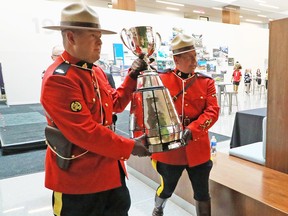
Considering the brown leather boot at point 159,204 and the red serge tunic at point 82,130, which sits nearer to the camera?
the red serge tunic at point 82,130

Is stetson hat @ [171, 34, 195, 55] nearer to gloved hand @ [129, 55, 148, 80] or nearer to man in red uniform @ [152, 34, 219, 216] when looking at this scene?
man in red uniform @ [152, 34, 219, 216]

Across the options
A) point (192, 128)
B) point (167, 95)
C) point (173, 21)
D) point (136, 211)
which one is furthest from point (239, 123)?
point (173, 21)

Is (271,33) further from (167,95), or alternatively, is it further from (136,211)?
(136,211)

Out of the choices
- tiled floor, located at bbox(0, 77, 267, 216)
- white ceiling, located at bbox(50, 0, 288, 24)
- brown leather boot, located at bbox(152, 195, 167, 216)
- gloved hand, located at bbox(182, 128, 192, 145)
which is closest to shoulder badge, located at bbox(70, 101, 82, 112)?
gloved hand, located at bbox(182, 128, 192, 145)

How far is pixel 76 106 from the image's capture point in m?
0.96

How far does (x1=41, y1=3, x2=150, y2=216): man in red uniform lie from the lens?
3.14 feet

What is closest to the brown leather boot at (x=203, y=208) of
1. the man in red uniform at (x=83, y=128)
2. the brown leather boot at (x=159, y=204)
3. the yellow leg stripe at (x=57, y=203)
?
the brown leather boot at (x=159, y=204)

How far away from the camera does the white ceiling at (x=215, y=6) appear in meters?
12.3

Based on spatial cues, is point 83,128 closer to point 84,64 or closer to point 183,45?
point 84,64

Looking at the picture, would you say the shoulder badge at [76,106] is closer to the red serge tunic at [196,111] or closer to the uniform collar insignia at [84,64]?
the uniform collar insignia at [84,64]

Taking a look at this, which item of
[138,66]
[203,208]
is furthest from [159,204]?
[138,66]

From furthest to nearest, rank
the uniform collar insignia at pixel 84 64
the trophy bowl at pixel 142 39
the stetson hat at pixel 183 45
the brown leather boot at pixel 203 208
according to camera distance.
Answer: the brown leather boot at pixel 203 208
the stetson hat at pixel 183 45
the trophy bowl at pixel 142 39
the uniform collar insignia at pixel 84 64

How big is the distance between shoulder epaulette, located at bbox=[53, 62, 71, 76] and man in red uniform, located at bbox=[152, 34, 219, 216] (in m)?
0.73

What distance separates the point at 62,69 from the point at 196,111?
2.89 feet
